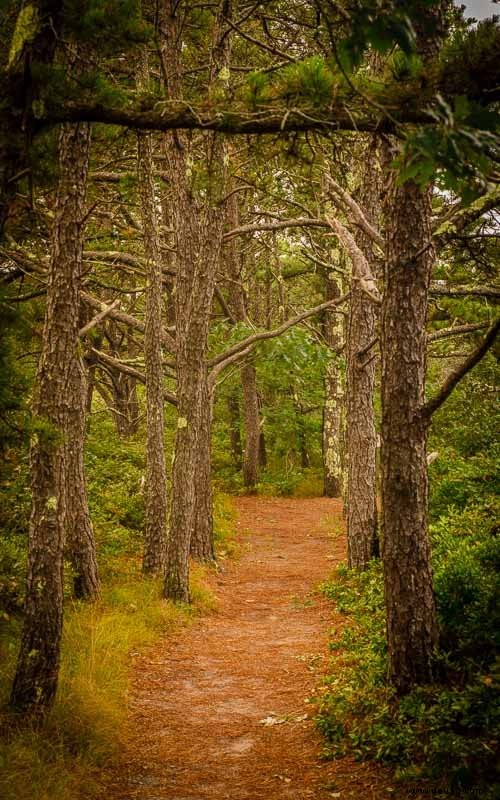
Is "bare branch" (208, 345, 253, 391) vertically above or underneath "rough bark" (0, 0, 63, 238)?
underneath

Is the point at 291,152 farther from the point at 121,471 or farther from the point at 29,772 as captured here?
the point at 121,471

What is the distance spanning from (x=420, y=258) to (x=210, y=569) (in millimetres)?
7948

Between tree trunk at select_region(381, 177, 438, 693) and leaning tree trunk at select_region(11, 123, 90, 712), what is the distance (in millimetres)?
2660

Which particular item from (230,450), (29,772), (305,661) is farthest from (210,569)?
(230,450)

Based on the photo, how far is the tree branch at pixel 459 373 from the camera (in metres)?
4.16

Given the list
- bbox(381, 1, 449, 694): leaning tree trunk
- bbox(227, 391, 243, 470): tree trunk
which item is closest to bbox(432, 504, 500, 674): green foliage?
bbox(381, 1, 449, 694): leaning tree trunk

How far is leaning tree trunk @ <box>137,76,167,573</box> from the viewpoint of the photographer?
31.4 feet

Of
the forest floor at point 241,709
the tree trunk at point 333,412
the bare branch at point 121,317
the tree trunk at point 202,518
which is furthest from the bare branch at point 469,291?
the tree trunk at point 333,412

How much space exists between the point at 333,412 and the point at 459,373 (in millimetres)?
14944

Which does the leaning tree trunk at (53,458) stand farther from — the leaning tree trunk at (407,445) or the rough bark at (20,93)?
the leaning tree trunk at (407,445)

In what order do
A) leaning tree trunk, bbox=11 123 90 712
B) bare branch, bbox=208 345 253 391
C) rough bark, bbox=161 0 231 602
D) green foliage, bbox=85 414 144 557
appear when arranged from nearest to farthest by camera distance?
1. leaning tree trunk, bbox=11 123 90 712
2. rough bark, bbox=161 0 231 602
3. green foliage, bbox=85 414 144 557
4. bare branch, bbox=208 345 253 391

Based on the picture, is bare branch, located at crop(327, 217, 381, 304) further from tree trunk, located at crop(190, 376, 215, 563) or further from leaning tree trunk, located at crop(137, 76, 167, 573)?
tree trunk, located at crop(190, 376, 215, 563)

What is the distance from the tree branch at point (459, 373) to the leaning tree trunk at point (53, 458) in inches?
117

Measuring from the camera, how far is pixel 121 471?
1309 cm
